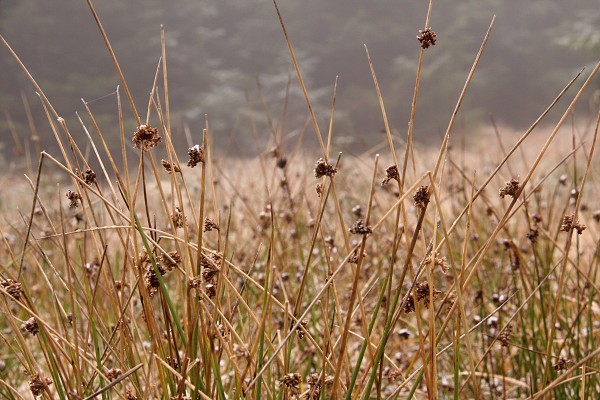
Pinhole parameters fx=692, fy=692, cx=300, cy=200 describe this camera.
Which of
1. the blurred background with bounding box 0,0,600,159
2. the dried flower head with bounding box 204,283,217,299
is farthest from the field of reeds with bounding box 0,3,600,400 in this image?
the blurred background with bounding box 0,0,600,159

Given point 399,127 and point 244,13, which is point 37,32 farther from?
point 399,127

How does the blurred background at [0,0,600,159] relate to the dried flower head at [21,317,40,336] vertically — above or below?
above

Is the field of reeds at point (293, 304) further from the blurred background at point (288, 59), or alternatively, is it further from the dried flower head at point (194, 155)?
the blurred background at point (288, 59)

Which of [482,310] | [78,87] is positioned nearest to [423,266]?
[482,310]

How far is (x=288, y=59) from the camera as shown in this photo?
16.7m

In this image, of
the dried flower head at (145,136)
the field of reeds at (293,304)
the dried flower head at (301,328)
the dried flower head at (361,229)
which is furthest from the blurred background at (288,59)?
the dried flower head at (361,229)

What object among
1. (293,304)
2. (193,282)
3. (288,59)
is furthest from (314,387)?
(288,59)

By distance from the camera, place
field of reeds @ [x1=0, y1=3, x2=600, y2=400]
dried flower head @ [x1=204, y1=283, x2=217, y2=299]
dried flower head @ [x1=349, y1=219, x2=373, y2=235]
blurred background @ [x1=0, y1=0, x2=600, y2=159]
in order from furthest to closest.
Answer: blurred background @ [x1=0, y1=0, x2=600, y2=159], dried flower head @ [x1=204, y1=283, x2=217, y2=299], field of reeds @ [x1=0, y1=3, x2=600, y2=400], dried flower head @ [x1=349, y1=219, x2=373, y2=235]

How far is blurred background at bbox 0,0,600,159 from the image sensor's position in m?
15.0

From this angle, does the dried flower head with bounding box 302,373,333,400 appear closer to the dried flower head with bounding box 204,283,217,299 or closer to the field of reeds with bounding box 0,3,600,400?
the field of reeds with bounding box 0,3,600,400

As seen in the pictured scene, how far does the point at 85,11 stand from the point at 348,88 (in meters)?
6.90

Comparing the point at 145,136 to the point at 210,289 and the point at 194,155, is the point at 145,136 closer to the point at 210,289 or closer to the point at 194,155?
the point at 194,155

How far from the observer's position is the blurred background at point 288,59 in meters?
15.0

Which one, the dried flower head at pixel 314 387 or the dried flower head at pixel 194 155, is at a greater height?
the dried flower head at pixel 194 155
